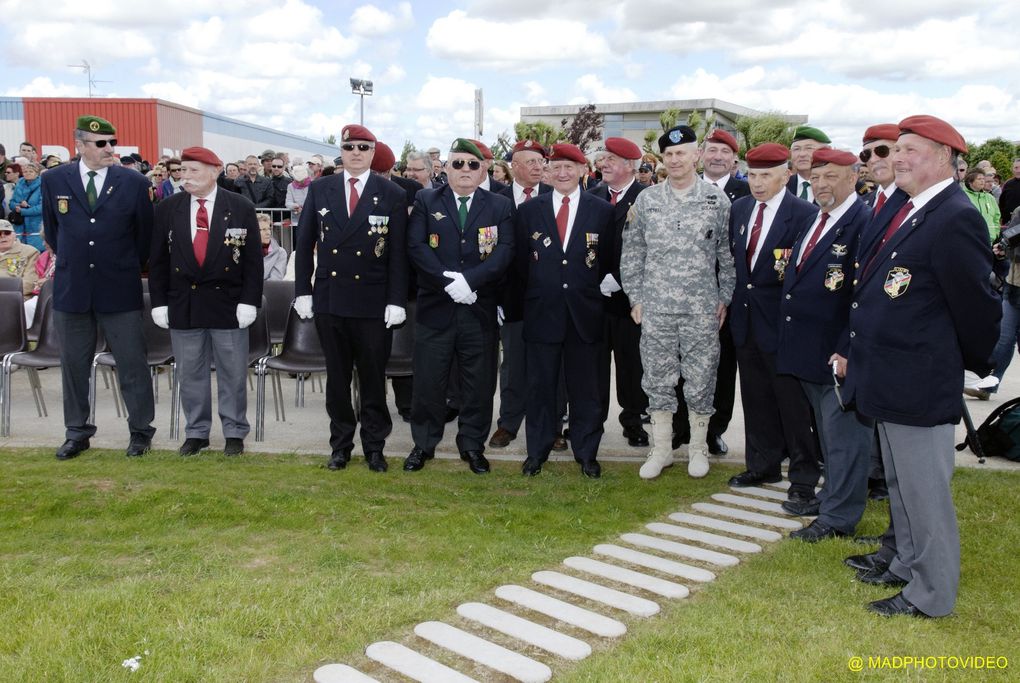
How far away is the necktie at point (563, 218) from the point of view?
5902 mm

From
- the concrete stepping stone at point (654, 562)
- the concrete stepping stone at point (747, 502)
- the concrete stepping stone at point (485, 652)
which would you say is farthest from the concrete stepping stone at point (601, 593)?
the concrete stepping stone at point (747, 502)

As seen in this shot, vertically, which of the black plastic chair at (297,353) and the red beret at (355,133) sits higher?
the red beret at (355,133)

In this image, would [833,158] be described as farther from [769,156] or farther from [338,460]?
[338,460]

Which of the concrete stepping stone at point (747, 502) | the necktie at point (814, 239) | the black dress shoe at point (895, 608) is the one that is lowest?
the concrete stepping stone at point (747, 502)

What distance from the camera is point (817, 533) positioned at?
4754 millimetres

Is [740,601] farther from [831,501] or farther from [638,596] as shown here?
[831,501]

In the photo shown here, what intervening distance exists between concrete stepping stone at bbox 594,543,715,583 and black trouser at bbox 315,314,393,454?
6.76 feet

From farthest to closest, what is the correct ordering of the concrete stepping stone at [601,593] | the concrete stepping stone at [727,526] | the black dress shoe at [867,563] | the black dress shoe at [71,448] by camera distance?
the black dress shoe at [71,448] → the concrete stepping stone at [727,526] → the black dress shoe at [867,563] → the concrete stepping stone at [601,593]

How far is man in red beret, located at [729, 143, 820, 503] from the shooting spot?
5320 millimetres

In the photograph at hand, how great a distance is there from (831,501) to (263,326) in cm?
448

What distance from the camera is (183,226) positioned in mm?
6160

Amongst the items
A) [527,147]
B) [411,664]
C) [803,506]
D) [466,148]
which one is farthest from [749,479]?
[527,147]

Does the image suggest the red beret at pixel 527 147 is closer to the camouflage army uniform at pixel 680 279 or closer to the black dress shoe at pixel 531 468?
the camouflage army uniform at pixel 680 279

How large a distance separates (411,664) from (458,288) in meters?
2.82
